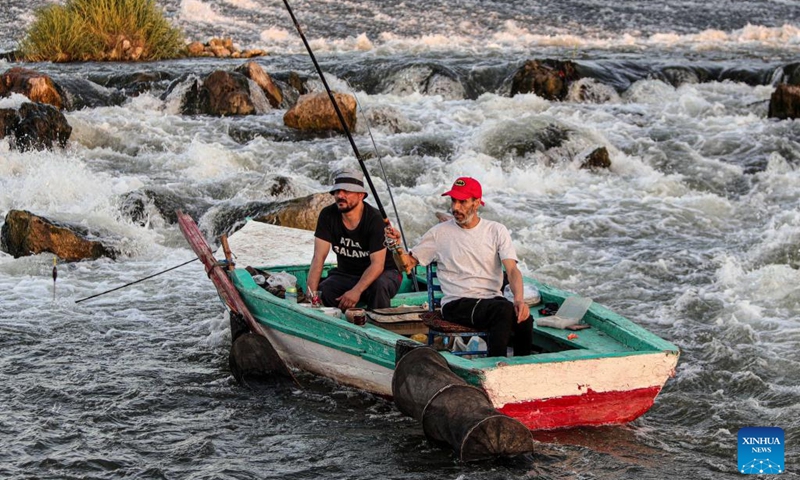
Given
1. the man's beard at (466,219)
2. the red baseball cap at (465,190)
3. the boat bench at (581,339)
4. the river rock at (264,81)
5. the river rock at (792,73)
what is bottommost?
the boat bench at (581,339)

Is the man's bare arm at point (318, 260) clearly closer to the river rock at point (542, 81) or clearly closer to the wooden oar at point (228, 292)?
the wooden oar at point (228, 292)

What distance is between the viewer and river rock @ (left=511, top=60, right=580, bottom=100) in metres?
18.6

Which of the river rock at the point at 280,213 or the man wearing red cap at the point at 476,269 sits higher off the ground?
the man wearing red cap at the point at 476,269

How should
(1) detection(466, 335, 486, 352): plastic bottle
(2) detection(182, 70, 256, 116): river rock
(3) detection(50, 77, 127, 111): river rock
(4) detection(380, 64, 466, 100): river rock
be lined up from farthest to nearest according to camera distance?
(4) detection(380, 64, 466, 100): river rock → (3) detection(50, 77, 127, 111): river rock → (2) detection(182, 70, 256, 116): river rock → (1) detection(466, 335, 486, 352): plastic bottle

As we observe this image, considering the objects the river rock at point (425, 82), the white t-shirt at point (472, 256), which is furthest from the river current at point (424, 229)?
the white t-shirt at point (472, 256)

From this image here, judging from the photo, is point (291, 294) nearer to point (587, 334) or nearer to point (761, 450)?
point (587, 334)

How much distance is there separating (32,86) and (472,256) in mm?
12042

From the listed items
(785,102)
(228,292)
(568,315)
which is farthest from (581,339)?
(785,102)

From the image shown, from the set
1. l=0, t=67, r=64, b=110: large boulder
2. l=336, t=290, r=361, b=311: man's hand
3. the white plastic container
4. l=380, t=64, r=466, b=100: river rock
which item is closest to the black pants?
the white plastic container

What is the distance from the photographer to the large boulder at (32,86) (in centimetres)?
1694

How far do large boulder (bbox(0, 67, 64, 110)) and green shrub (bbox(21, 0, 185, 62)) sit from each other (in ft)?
15.6

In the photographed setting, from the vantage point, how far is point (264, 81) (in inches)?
730

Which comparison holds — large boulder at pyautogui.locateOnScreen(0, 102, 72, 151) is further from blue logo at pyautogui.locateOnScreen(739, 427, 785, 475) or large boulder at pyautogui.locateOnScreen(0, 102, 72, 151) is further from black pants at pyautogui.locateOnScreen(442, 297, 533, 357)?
blue logo at pyautogui.locateOnScreen(739, 427, 785, 475)

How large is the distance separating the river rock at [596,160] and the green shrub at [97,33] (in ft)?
35.5
